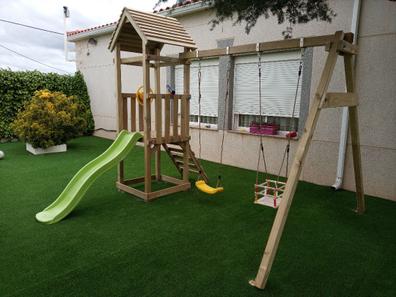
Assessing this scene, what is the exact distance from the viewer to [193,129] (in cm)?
761

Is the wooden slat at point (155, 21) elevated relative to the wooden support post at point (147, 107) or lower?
elevated

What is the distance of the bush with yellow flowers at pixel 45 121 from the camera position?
753cm

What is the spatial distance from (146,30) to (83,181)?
226 cm

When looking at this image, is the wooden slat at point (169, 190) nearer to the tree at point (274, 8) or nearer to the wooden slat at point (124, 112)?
the wooden slat at point (124, 112)

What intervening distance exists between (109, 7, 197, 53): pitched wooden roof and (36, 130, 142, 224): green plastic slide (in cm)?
142

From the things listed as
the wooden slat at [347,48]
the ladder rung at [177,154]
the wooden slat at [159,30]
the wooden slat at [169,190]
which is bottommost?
the wooden slat at [169,190]

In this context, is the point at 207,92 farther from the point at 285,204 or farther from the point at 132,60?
the point at 285,204

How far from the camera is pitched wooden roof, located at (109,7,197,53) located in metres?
4.16

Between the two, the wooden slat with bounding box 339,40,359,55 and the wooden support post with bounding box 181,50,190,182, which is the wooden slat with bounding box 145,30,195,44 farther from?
the wooden slat with bounding box 339,40,359,55

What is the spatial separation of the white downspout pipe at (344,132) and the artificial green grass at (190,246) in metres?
0.31

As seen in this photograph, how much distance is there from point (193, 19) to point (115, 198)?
4.84 m

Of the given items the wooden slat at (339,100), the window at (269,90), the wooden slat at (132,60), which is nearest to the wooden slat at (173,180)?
the window at (269,90)

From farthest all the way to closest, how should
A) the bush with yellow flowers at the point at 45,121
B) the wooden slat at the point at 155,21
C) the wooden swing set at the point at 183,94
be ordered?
the bush with yellow flowers at the point at 45,121
the wooden slat at the point at 155,21
the wooden swing set at the point at 183,94

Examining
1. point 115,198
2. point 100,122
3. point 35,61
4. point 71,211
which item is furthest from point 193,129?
point 35,61
